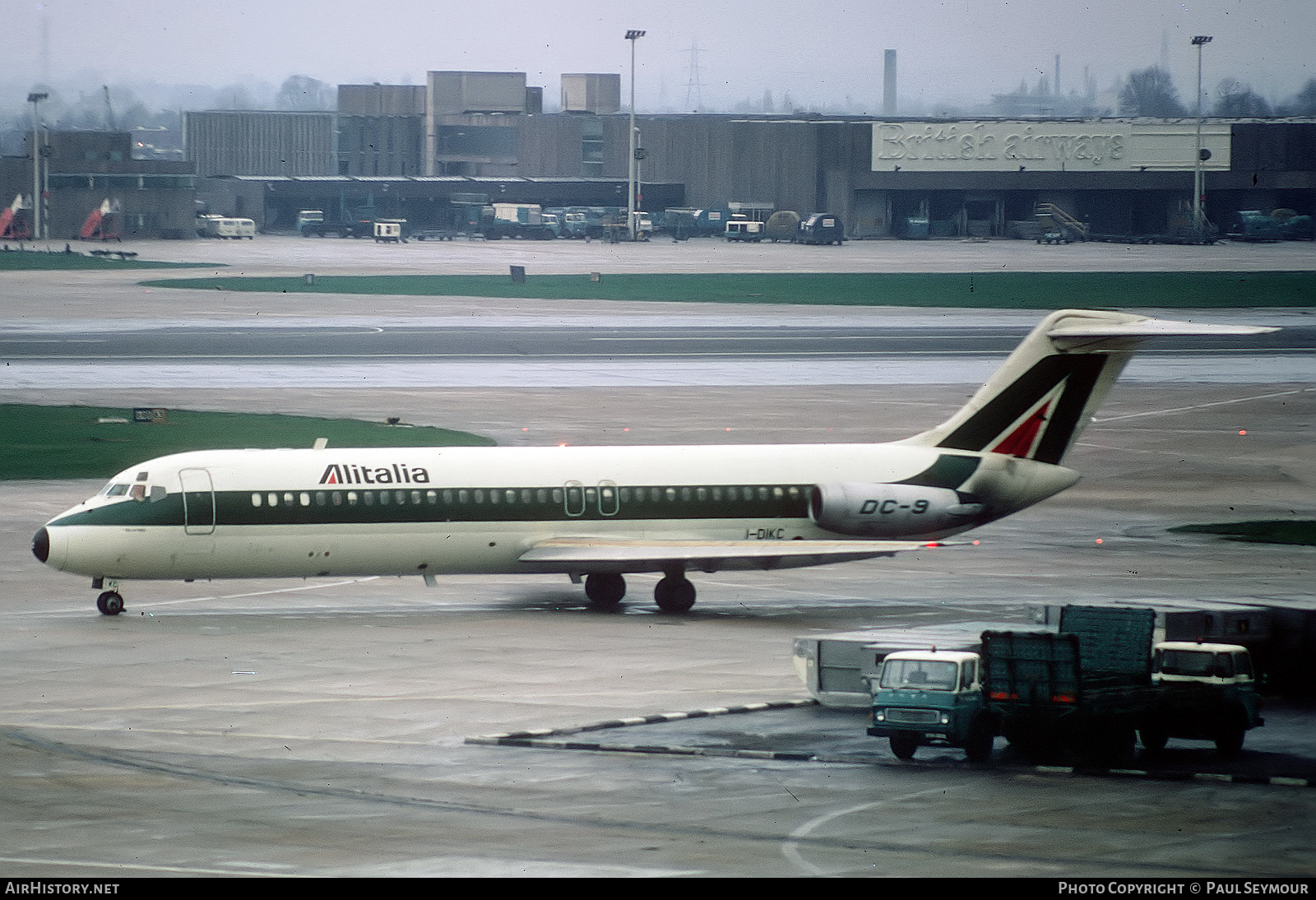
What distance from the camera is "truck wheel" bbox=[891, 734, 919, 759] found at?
27911 mm

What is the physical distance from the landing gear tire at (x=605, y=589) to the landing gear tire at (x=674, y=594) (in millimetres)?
997

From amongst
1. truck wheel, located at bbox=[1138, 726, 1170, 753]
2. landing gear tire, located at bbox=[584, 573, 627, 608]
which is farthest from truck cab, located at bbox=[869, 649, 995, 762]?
landing gear tire, located at bbox=[584, 573, 627, 608]

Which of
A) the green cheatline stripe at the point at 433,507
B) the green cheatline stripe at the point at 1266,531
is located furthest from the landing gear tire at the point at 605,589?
the green cheatline stripe at the point at 1266,531

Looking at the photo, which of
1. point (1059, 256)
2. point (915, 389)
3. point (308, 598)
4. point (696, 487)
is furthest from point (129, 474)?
point (1059, 256)

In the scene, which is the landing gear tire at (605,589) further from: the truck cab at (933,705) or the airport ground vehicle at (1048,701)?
the truck cab at (933,705)

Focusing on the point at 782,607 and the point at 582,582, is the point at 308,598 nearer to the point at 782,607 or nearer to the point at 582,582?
the point at 582,582

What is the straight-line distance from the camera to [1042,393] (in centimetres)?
4275

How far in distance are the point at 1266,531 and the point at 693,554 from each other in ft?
66.0

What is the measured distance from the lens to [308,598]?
44.2 meters

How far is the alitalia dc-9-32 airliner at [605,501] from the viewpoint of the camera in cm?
4062

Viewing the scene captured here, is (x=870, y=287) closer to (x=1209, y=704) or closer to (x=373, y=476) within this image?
(x=373, y=476)

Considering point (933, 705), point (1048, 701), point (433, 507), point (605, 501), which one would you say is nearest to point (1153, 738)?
point (1048, 701)

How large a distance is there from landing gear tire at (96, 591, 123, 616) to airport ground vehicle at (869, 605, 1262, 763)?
1931 centimetres

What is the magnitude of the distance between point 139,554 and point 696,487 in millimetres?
12187
